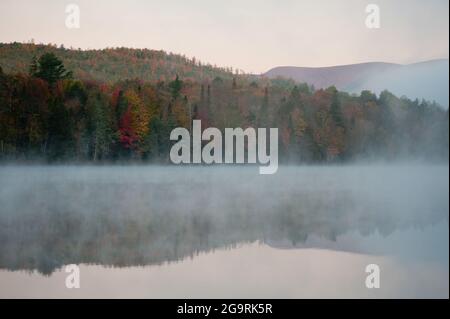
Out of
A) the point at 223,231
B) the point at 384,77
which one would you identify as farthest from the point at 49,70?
the point at 384,77

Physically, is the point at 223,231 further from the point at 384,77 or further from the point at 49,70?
the point at 49,70

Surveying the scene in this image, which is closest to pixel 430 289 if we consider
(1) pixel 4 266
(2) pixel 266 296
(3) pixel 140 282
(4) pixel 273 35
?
(2) pixel 266 296

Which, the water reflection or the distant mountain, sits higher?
the distant mountain

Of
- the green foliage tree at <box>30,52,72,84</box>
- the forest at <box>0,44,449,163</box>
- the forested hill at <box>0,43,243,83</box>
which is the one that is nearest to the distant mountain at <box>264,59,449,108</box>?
the forest at <box>0,44,449,163</box>

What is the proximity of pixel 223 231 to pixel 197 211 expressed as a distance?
1.43 m

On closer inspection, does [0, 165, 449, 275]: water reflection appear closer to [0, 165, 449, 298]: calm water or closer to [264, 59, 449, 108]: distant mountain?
[0, 165, 449, 298]: calm water

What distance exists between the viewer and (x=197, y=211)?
38.1 feet

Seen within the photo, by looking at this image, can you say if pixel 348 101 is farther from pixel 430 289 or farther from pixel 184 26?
pixel 430 289

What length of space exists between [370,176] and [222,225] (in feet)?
13.4

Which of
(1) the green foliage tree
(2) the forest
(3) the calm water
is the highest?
(1) the green foliage tree

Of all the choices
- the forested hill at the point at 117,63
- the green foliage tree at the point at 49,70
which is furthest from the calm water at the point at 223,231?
the green foliage tree at the point at 49,70

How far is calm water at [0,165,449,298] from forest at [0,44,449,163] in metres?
0.73

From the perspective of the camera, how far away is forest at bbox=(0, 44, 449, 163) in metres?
14.2

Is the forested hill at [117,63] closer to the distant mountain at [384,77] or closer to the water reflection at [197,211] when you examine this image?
the distant mountain at [384,77]
